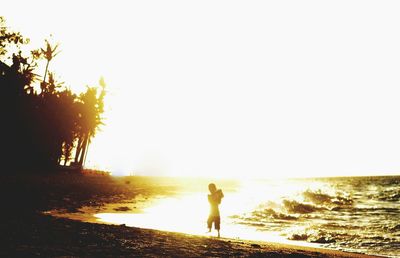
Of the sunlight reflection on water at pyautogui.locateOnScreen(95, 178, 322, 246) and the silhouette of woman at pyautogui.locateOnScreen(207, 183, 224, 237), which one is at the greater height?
the silhouette of woman at pyautogui.locateOnScreen(207, 183, 224, 237)

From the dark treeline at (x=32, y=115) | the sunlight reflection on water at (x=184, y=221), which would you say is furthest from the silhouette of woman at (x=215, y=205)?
the dark treeline at (x=32, y=115)

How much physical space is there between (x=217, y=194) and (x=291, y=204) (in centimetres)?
→ 2045

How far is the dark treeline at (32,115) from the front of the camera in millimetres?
31812

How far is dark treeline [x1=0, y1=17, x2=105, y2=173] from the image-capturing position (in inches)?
1252

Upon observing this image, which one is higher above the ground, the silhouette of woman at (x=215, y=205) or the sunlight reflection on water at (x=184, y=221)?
the silhouette of woman at (x=215, y=205)

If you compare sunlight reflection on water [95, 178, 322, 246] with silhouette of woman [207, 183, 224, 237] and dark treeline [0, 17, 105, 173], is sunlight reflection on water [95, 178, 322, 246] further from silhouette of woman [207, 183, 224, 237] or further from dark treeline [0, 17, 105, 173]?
dark treeline [0, 17, 105, 173]

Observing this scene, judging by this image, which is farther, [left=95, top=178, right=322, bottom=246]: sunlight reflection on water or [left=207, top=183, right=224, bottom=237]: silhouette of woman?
[left=95, top=178, right=322, bottom=246]: sunlight reflection on water

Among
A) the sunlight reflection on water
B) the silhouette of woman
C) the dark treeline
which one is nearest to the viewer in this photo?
the silhouette of woman

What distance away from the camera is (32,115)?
3469 centimetres

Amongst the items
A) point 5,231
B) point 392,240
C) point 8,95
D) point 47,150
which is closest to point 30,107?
point 8,95

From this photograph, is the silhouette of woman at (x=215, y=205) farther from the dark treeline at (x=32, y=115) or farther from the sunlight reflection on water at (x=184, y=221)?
the dark treeline at (x=32, y=115)

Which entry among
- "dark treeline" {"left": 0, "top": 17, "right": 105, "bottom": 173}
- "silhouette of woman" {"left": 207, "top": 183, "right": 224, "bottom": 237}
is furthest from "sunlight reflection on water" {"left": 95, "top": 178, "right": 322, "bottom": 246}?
"dark treeline" {"left": 0, "top": 17, "right": 105, "bottom": 173}

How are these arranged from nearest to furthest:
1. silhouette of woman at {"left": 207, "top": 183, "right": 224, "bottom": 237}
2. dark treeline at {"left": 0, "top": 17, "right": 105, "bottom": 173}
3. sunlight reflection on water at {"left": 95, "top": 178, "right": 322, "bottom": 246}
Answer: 1. silhouette of woman at {"left": 207, "top": 183, "right": 224, "bottom": 237}
2. sunlight reflection on water at {"left": 95, "top": 178, "right": 322, "bottom": 246}
3. dark treeline at {"left": 0, "top": 17, "right": 105, "bottom": 173}

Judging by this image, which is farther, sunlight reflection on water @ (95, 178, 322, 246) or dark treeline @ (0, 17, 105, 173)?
dark treeline @ (0, 17, 105, 173)
